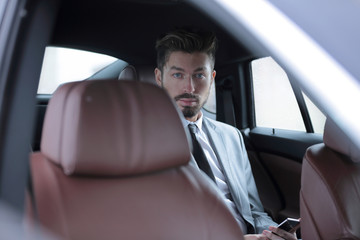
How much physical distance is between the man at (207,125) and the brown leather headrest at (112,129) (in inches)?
25.6

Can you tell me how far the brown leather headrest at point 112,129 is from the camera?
102 centimetres

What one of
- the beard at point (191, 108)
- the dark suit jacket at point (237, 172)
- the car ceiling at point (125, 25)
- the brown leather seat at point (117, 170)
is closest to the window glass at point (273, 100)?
the car ceiling at point (125, 25)

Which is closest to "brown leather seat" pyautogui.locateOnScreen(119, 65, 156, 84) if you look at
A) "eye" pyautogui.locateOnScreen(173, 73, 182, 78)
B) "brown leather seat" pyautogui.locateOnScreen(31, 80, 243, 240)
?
"eye" pyautogui.locateOnScreen(173, 73, 182, 78)

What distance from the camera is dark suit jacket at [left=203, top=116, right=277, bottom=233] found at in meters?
1.80

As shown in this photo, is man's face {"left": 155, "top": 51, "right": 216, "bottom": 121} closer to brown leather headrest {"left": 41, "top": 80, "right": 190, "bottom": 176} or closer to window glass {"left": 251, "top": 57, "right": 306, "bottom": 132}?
window glass {"left": 251, "top": 57, "right": 306, "bottom": 132}

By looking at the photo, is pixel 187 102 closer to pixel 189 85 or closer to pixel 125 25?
pixel 189 85

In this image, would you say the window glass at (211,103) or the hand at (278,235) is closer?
the hand at (278,235)

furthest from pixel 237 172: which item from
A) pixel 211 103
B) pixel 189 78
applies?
pixel 211 103

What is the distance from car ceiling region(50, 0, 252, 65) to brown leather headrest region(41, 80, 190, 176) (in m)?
1.31

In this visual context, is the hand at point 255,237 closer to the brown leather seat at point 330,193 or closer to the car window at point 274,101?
the brown leather seat at point 330,193

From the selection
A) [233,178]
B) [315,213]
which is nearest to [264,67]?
[233,178]

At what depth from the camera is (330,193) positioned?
1.49 meters

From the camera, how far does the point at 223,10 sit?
2.01 feet

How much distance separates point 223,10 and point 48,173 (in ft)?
2.28
